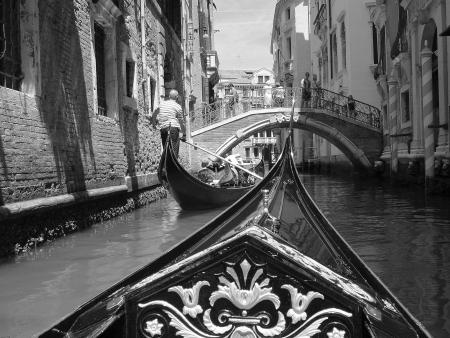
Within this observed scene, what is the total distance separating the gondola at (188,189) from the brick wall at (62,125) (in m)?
0.56

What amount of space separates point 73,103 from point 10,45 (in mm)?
949

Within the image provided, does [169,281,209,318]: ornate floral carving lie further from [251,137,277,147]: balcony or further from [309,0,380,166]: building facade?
[251,137,277,147]: balcony

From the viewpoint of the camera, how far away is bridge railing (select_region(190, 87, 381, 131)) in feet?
38.4

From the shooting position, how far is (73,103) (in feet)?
14.1

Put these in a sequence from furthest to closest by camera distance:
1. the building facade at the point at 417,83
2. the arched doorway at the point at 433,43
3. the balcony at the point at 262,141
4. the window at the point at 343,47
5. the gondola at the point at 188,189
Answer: the balcony at the point at 262,141 → the window at the point at 343,47 → the arched doorway at the point at 433,43 → the building facade at the point at 417,83 → the gondola at the point at 188,189

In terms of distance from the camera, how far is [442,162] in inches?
236

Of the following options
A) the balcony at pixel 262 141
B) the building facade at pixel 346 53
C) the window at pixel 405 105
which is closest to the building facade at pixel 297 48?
the building facade at pixel 346 53

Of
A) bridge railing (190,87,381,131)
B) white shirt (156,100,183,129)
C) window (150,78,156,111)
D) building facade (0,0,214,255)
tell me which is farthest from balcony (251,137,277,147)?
white shirt (156,100,183,129)

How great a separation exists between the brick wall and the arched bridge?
18.5 feet

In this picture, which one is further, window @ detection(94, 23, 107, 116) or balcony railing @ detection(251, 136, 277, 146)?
balcony railing @ detection(251, 136, 277, 146)

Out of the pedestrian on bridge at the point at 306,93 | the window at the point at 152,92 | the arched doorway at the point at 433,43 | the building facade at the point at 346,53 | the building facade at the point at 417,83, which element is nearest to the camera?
the building facade at the point at 417,83

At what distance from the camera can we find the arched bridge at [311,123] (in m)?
11.5

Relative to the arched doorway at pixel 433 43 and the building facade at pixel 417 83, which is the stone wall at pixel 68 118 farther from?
the arched doorway at pixel 433 43

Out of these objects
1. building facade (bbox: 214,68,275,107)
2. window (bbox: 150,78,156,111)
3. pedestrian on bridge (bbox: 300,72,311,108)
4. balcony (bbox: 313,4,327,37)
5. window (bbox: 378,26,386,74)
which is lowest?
window (bbox: 150,78,156,111)
